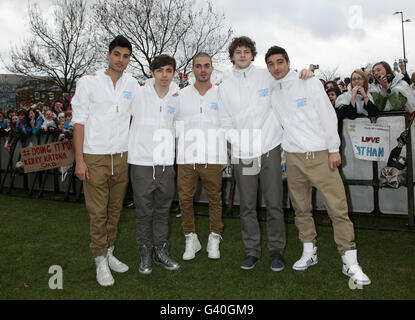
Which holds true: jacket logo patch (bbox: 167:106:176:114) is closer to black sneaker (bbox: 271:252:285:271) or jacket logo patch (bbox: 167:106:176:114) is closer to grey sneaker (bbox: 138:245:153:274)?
grey sneaker (bbox: 138:245:153:274)

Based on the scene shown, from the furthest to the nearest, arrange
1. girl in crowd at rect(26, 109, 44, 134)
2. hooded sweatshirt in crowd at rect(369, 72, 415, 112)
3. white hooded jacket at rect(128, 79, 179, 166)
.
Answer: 1. girl in crowd at rect(26, 109, 44, 134)
2. hooded sweatshirt in crowd at rect(369, 72, 415, 112)
3. white hooded jacket at rect(128, 79, 179, 166)

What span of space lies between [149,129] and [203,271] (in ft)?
5.34

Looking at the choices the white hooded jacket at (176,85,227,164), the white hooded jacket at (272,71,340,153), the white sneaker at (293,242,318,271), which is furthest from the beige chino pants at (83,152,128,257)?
the white sneaker at (293,242,318,271)

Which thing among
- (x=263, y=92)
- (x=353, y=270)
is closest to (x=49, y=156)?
(x=263, y=92)

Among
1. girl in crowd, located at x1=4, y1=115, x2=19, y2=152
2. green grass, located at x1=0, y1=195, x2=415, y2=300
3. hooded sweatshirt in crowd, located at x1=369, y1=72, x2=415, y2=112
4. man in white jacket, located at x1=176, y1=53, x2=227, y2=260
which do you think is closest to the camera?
green grass, located at x1=0, y1=195, x2=415, y2=300

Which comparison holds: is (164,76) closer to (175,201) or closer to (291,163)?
(291,163)

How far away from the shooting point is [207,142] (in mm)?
4176

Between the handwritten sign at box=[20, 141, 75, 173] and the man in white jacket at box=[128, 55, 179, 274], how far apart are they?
4335 mm

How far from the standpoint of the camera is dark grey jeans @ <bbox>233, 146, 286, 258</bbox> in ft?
12.9

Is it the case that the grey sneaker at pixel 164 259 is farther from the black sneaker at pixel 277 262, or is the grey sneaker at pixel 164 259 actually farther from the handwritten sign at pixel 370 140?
the handwritten sign at pixel 370 140

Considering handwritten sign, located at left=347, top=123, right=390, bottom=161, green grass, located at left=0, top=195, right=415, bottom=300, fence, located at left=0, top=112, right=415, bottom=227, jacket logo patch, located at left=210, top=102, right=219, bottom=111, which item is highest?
jacket logo patch, located at left=210, top=102, right=219, bottom=111

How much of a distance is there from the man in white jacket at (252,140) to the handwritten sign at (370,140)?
86.0 inches

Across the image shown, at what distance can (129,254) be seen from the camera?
4578 millimetres

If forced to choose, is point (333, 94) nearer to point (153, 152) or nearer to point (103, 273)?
point (153, 152)
